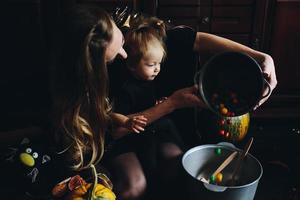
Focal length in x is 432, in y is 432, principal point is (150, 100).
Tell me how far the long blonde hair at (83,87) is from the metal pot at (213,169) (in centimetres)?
28

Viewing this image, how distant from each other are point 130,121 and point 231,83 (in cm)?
33

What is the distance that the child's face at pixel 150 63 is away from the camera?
125 cm

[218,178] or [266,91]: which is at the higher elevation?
[266,91]

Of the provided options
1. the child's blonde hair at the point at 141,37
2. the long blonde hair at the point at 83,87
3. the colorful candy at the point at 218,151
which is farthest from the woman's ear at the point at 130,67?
the colorful candy at the point at 218,151

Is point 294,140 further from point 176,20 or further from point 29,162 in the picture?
point 29,162

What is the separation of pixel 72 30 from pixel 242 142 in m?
0.88

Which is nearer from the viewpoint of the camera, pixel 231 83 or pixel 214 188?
pixel 214 188

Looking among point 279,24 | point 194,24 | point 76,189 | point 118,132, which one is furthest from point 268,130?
point 76,189

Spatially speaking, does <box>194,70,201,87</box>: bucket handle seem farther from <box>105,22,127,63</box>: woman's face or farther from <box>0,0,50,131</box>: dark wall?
<box>0,0,50,131</box>: dark wall

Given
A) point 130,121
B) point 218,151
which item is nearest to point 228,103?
point 218,151

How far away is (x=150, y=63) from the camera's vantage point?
49.8 inches

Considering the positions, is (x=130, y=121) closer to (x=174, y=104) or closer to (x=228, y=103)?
(x=174, y=104)

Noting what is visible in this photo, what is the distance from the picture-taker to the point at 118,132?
1298 millimetres

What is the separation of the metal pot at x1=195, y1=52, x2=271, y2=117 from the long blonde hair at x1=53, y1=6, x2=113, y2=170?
0.29m
